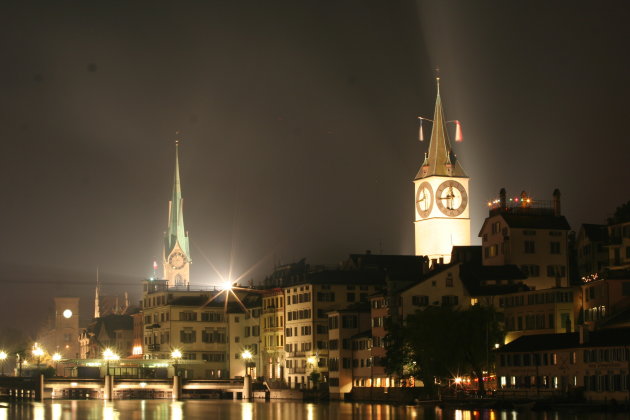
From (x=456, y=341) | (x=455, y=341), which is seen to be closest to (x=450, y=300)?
(x=456, y=341)

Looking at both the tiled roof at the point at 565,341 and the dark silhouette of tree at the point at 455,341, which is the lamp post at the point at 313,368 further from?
the tiled roof at the point at 565,341

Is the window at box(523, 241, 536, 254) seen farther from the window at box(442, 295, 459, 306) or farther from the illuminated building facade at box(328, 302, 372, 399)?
the illuminated building facade at box(328, 302, 372, 399)

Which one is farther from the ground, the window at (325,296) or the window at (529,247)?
the window at (529,247)

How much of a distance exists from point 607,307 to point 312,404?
130ft

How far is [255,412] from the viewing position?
14450 centimetres

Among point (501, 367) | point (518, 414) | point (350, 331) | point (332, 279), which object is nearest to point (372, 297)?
point (350, 331)

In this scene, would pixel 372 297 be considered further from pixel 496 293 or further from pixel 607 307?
pixel 607 307

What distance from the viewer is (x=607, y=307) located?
141125 mm

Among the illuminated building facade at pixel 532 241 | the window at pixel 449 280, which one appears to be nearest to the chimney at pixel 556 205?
the illuminated building facade at pixel 532 241

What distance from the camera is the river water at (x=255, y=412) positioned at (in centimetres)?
12025

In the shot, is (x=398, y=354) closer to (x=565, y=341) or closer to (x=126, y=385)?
(x=565, y=341)

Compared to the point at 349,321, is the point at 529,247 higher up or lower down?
higher up

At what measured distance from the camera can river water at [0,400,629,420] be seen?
120 m

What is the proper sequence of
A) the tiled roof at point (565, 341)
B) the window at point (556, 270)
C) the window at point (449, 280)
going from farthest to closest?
the window at point (556, 270) → the window at point (449, 280) → the tiled roof at point (565, 341)
